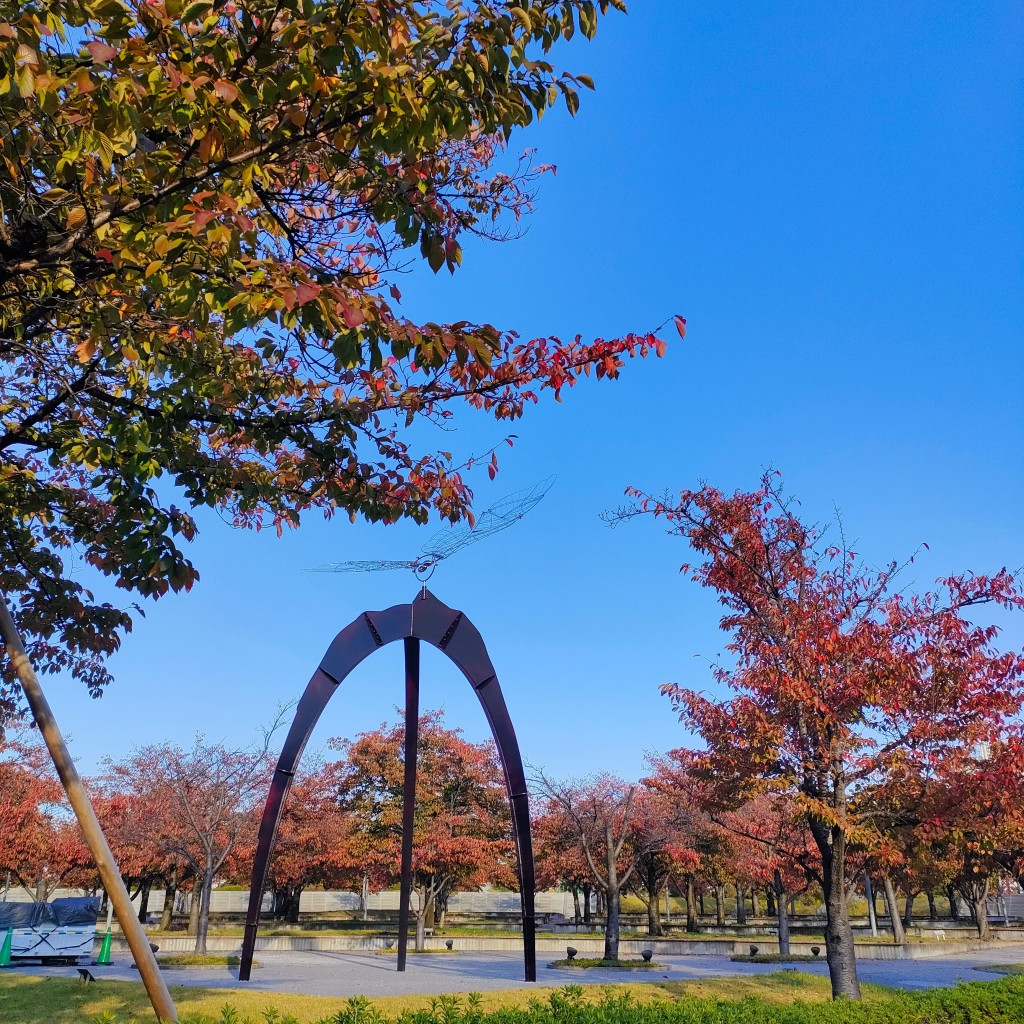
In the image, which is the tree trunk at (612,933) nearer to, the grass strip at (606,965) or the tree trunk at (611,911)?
the tree trunk at (611,911)

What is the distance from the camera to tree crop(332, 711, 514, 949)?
2753 cm

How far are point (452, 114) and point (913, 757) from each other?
10642mm

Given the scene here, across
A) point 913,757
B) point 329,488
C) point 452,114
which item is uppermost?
point 452,114

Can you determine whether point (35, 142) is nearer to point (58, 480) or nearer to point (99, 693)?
point (58, 480)

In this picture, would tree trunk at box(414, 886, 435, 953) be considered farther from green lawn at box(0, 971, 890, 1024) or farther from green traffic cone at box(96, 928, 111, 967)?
green lawn at box(0, 971, 890, 1024)

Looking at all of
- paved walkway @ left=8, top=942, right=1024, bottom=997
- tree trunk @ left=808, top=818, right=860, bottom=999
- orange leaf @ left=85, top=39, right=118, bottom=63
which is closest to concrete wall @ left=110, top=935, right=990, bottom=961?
paved walkway @ left=8, top=942, right=1024, bottom=997

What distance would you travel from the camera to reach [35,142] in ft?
13.1

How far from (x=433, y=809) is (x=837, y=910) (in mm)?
19608

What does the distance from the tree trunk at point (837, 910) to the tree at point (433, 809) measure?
1714 centimetres

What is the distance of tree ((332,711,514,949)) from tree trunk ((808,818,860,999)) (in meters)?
17.1

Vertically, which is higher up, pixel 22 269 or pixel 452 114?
pixel 452 114

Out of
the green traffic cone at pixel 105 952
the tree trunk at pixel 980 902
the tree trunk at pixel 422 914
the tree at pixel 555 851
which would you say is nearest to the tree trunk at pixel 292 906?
the tree trunk at pixel 422 914

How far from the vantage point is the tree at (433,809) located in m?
27.5

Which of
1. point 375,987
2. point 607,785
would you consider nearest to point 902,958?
point 607,785
